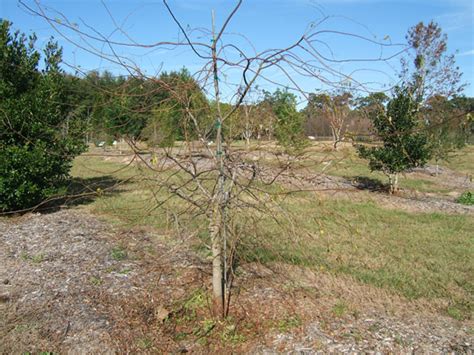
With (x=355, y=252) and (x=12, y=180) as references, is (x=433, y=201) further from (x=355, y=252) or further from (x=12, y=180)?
(x=12, y=180)

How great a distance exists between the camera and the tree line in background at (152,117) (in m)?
2.93

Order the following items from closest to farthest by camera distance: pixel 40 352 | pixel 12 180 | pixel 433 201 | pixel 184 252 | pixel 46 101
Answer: pixel 40 352 < pixel 184 252 < pixel 12 180 < pixel 46 101 < pixel 433 201

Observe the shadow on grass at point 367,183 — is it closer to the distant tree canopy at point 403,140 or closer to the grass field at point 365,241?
the distant tree canopy at point 403,140

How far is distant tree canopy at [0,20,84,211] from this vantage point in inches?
268

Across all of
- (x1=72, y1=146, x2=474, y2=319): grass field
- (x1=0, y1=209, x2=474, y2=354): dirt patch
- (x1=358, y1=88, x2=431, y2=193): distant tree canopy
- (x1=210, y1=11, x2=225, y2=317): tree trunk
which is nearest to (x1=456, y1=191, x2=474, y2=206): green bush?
(x1=358, y1=88, x2=431, y2=193): distant tree canopy

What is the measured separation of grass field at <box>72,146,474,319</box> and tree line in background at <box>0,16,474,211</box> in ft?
1.26

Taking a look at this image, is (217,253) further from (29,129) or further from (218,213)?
(29,129)

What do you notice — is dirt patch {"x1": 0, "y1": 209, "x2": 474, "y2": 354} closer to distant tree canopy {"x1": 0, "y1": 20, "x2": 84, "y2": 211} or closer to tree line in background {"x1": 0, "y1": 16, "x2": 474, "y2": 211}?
tree line in background {"x1": 0, "y1": 16, "x2": 474, "y2": 211}

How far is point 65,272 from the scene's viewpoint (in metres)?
4.26

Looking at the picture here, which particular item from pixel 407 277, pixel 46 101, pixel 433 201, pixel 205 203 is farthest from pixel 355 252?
pixel 46 101

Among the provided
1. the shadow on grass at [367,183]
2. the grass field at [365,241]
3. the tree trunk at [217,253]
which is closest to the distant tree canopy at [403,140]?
the shadow on grass at [367,183]

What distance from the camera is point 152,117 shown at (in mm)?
3396

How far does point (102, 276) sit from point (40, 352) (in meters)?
1.28

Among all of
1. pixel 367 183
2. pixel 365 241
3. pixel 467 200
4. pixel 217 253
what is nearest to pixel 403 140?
pixel 467 200
